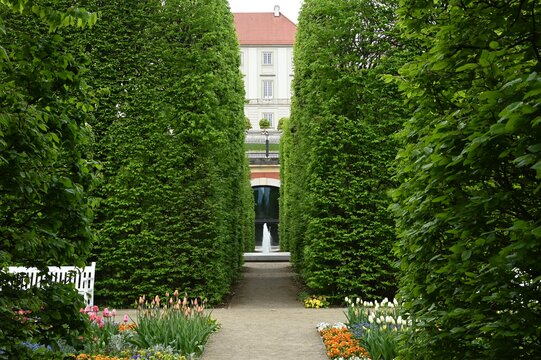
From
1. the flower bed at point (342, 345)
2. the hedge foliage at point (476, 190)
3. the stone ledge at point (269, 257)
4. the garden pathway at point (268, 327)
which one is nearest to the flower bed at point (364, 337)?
the flower bed at point (342, 345)

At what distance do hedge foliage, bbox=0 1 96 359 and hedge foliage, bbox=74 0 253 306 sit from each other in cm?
711

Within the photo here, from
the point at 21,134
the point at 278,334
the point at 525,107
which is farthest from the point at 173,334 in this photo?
the point at 525,107

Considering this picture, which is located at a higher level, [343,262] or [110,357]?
[343,262]

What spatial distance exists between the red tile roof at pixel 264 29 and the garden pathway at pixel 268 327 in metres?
46.8

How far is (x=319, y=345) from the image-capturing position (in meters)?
8.26

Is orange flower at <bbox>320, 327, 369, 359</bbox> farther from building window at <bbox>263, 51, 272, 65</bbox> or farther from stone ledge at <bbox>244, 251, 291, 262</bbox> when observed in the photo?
building window at <bbox>263, 51, 272, 65</bbox>

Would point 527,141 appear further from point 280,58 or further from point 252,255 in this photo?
point 280,58

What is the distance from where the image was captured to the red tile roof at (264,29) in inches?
2343

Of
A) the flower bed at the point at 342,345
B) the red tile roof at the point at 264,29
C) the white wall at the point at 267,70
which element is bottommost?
the flower bed at the point at 342,345

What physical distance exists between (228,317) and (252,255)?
47.5 ft

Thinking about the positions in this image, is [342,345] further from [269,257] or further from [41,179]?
[269,257]

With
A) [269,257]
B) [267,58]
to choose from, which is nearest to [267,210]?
[269,257]

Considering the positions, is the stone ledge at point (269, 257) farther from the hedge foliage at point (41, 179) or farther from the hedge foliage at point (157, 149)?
the hedge foliage at point (41, 179)

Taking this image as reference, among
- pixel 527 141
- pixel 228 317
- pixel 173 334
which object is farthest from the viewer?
pixel 228 317
